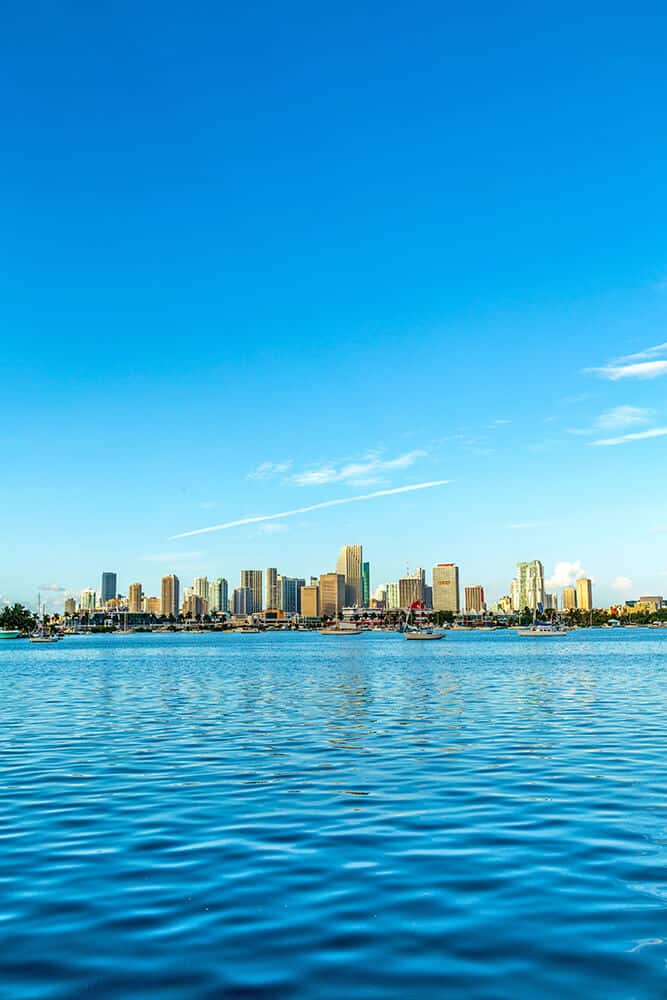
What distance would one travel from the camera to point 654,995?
11.9m

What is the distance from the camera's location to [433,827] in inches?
866

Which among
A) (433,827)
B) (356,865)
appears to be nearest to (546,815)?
(433,827)

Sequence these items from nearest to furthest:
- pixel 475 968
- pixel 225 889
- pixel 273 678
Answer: pixel 475 968
pixel 225 889
pixel 273 678

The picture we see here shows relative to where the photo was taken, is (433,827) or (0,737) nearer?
(433,827)

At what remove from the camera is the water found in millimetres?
12930

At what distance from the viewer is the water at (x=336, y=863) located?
42.4 ft

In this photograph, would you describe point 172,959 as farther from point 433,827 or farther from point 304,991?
point 433,827

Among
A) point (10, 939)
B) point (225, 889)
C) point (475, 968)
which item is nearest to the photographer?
point (475, 968)

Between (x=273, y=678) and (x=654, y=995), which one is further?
(x=273, y=678)

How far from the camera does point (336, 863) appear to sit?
61.9ft

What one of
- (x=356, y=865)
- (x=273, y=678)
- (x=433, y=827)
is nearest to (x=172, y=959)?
(x=356, y=865)

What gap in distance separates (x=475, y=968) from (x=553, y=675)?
280ft

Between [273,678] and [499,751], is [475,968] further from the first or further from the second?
[273,678]

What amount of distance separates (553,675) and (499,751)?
62.4 m
